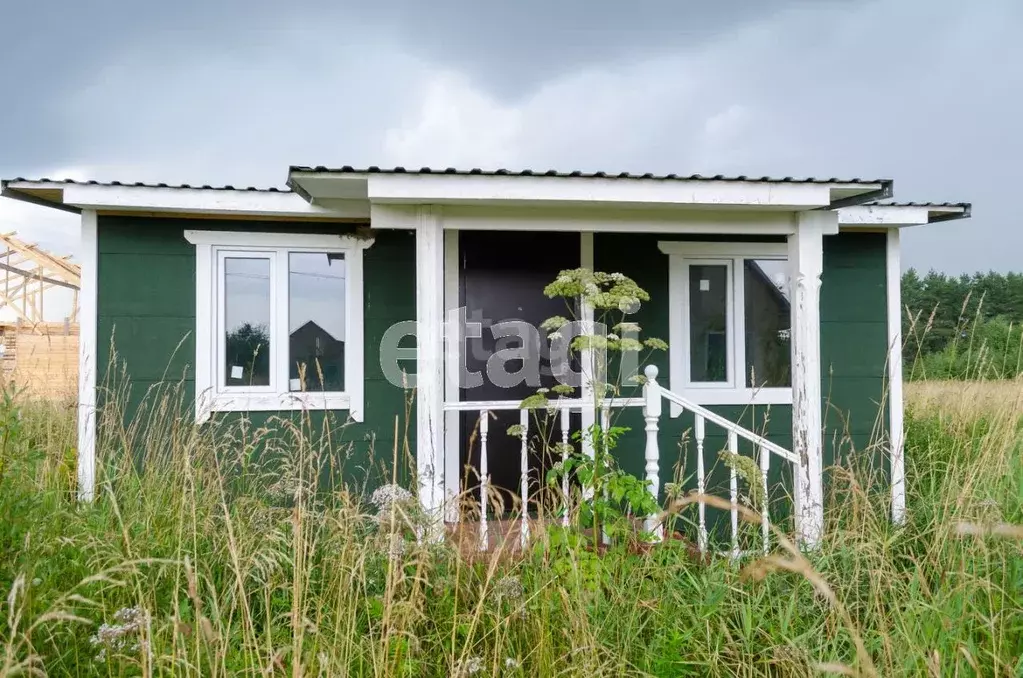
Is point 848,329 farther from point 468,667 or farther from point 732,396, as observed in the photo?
point 468,667

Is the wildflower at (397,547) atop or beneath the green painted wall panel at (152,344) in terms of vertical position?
beneath

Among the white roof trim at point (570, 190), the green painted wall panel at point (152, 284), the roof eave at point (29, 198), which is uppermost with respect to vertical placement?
the roof eave at point (29, 198)

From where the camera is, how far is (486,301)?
4957 millimetres

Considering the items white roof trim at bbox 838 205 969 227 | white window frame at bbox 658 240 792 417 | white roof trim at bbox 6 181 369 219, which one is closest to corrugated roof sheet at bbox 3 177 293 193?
white roof trim at bbox 6 181 369 219

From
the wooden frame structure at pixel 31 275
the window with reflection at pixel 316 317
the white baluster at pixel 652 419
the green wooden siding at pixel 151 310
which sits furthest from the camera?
the wooden frame structure at pixel 31 275

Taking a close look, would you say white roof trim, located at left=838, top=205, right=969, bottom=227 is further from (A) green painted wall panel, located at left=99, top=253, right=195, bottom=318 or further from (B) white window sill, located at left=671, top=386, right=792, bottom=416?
(A) green painted wall panel, located at left=99, top=253, right=195, bottom=318

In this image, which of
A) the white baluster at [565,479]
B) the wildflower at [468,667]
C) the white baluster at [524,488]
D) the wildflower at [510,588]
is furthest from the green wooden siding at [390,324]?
the wildflower at [468,667]

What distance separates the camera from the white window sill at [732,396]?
4926 millimetres

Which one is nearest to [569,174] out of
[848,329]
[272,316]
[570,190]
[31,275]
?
[570,190]

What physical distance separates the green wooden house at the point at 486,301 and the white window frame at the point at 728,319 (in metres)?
0.02

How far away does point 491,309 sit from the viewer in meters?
4.96

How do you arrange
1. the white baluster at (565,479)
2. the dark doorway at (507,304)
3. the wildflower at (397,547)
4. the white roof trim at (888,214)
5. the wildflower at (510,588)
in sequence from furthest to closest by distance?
the dark doorway at (507,304) → the white roof trim at (888,214) → the white baluster at (565,479) → the wildflower at (510,588) → the wildflower at (397,547)

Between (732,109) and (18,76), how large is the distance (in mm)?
12388

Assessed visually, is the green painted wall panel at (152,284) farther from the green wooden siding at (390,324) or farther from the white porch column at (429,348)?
the white porch column at (429,348)
